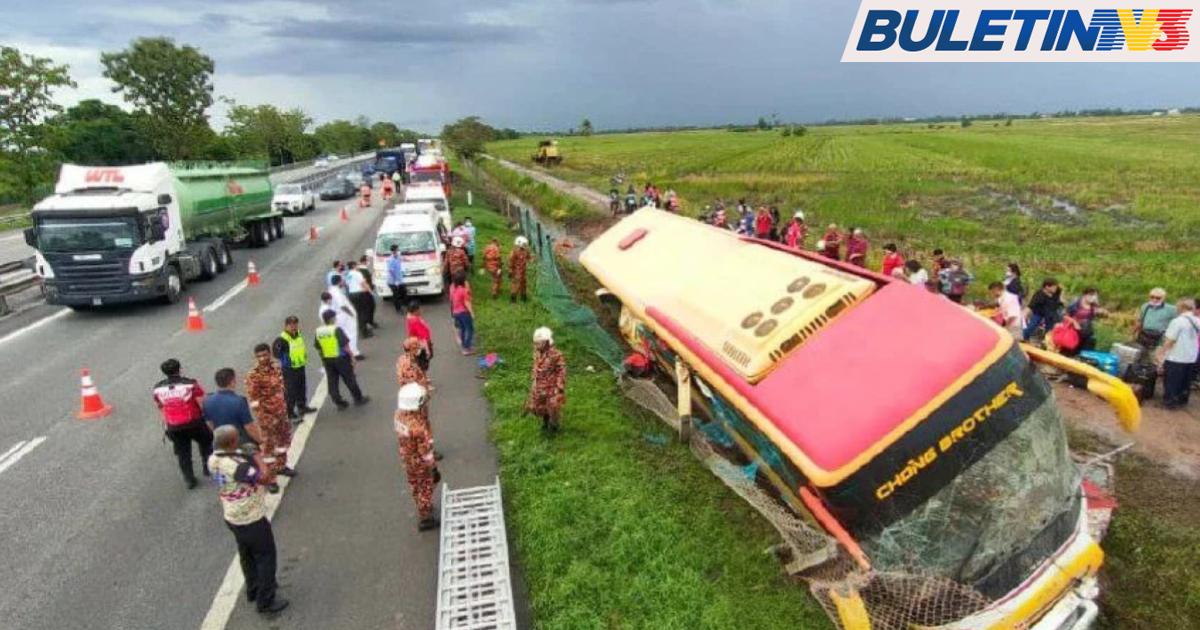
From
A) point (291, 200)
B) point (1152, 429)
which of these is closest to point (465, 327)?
point (1152, 429)

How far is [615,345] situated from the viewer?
1203 centimetres

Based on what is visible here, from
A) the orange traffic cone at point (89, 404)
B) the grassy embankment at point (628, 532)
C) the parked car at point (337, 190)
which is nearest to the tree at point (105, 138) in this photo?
the parked car at point (337, 190)

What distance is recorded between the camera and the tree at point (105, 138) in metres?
52.1

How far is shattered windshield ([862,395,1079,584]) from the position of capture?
4.77 m

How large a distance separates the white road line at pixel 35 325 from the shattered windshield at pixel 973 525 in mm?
16797

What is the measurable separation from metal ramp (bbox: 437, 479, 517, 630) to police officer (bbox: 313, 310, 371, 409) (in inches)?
139

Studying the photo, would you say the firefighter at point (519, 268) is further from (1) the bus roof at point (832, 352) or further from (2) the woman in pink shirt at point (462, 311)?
(1) the bus roof at point (832, 352)

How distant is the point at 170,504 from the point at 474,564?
4080 millimetres

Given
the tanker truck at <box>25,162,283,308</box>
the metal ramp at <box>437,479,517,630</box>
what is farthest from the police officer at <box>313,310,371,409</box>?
the tanker truck at <box>25,162,283,308</box>

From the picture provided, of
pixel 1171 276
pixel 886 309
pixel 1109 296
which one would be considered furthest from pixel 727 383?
pixel 1171 276

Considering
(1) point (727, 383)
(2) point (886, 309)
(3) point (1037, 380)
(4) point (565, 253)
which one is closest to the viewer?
(3) point (1037, 380)

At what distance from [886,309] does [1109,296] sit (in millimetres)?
12093

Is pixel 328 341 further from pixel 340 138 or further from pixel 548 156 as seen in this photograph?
pixel 340 138

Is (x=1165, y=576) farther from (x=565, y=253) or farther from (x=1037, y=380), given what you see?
(x=565, y=253)
